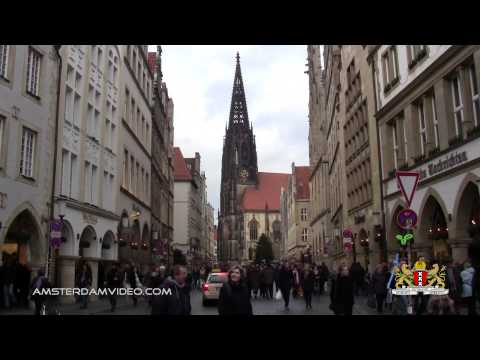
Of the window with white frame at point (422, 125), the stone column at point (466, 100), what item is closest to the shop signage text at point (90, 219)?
the window with white frame at point (422, 125)

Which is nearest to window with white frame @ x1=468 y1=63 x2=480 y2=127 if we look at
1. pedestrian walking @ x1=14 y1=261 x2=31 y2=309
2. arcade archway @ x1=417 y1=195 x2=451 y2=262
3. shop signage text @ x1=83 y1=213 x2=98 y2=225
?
arcade archway @ x1=417 y1=195 x2=451 y2=262

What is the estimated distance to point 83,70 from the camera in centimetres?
2638

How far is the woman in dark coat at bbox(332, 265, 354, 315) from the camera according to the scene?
13.0 metres

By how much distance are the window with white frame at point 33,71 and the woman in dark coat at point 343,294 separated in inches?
528

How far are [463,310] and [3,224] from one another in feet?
47.5

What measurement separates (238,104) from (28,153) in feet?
410

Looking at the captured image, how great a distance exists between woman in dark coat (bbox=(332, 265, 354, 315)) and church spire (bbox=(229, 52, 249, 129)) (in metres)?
125

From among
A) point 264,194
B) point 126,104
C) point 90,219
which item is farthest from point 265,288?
point 264,194

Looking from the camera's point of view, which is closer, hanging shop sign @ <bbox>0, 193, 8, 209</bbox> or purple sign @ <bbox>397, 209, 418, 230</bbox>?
purple sign @ <bbox>397, 209, 418, 230</bbox>

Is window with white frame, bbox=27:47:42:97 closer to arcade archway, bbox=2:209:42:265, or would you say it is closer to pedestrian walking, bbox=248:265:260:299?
arcade archway, bbox=2:209:42:265

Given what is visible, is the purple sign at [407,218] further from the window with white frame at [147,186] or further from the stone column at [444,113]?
the window with white frame at [147,186]

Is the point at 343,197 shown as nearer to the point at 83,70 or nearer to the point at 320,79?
the point at 83,70

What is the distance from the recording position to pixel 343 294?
13078 mm

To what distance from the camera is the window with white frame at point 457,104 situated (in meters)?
18.4
